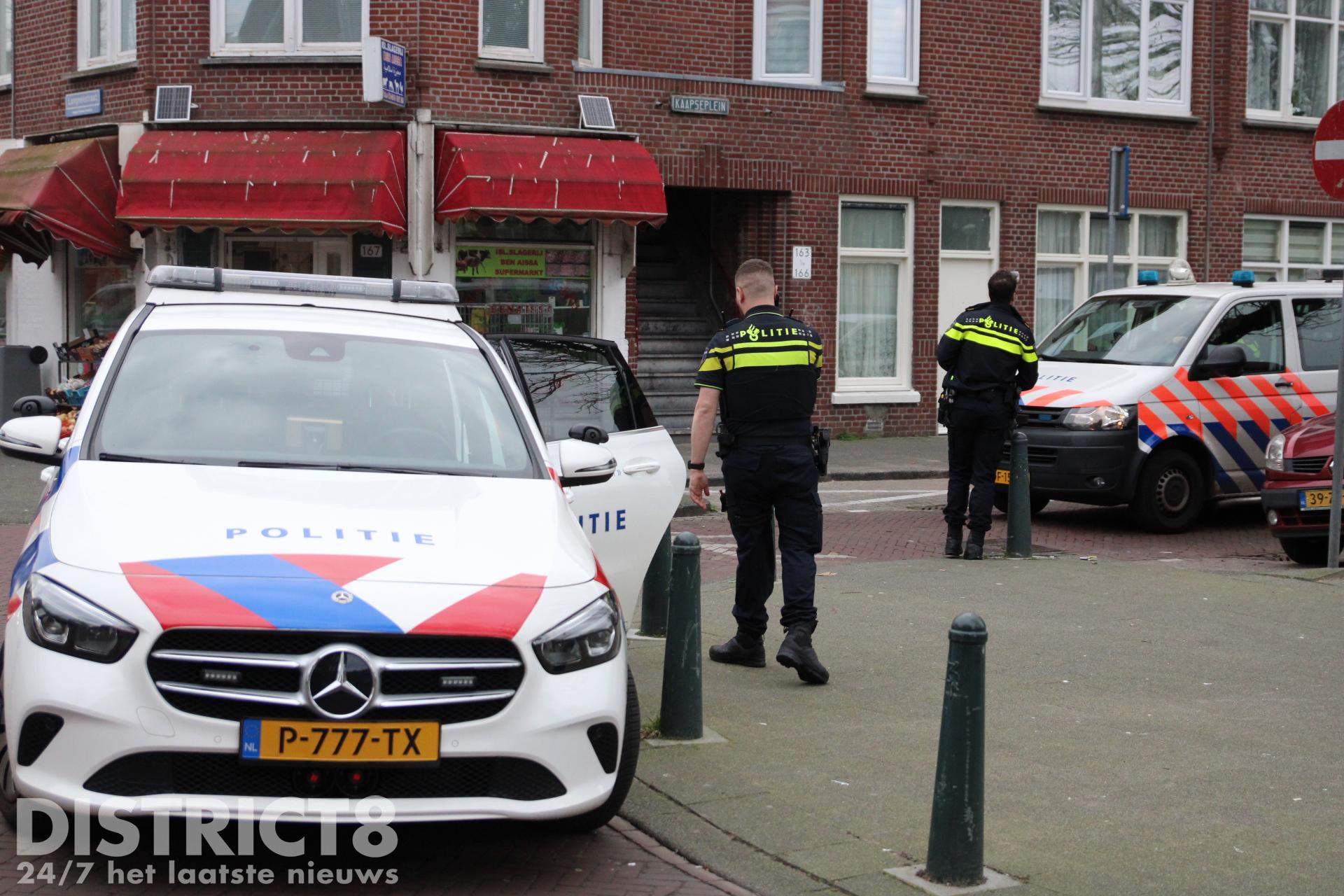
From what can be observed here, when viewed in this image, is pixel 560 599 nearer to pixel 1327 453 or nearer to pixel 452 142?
pixel 1327 453

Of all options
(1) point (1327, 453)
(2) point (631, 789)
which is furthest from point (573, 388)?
(1) point (1327, 453)

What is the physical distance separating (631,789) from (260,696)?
1.83 m

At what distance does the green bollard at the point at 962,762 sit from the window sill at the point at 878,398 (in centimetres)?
1771

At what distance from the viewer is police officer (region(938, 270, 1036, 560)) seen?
1118cm

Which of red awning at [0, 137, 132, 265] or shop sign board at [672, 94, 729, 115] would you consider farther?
shop sign board at [672, 94, 729, 115]

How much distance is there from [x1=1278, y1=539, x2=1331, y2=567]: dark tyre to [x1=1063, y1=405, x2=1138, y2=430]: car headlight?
1645 mm

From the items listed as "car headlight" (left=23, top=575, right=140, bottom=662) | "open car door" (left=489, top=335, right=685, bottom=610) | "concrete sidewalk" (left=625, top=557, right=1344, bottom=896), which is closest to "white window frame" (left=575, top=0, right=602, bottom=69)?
"open car door" (left=489, top=335, right=685, bottom=610)

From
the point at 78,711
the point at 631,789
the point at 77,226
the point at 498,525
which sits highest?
the point at 77,226

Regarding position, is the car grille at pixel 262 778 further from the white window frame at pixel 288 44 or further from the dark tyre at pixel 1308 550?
the white window frame at pixel 288 44

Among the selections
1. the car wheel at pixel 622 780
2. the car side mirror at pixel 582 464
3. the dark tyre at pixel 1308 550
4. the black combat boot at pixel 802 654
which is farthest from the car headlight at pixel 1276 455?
the car wheel at pixel 622 780

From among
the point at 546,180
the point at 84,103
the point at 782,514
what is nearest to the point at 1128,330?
the point at 782,514

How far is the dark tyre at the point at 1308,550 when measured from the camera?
38.2ft

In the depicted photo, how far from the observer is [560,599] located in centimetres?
484

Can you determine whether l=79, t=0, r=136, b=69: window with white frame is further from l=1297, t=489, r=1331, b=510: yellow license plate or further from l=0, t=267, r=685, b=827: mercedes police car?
l=0, t=267, r=685, b=827: mercedes police car
